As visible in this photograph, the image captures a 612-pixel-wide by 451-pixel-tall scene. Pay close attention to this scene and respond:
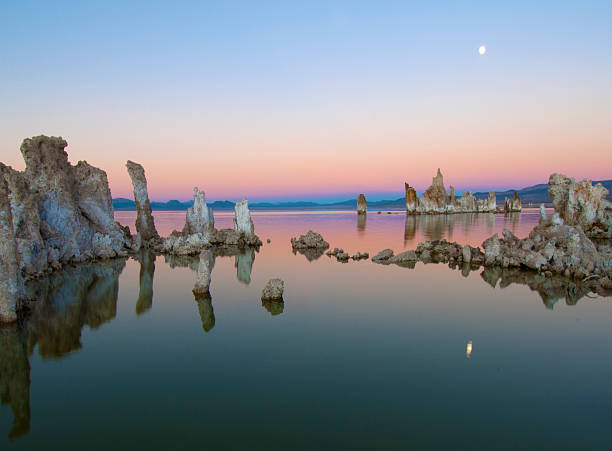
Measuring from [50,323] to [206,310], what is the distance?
5.08 metres

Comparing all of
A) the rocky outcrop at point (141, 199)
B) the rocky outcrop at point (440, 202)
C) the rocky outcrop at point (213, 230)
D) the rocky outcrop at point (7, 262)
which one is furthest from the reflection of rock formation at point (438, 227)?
the rocky outcrop at point (440, 202)

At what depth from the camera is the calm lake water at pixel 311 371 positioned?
6121 mm

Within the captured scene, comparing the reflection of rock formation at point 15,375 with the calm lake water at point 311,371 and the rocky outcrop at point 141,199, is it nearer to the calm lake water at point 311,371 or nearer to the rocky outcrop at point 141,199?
the calm lake water at point 311,371

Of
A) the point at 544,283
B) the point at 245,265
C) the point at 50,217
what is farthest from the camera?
the point at 245,265

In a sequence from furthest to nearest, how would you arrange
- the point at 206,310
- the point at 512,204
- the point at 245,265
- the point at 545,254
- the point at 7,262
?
the point at 512,204
the point at 245,265
the point at 545,254
the point at 206,310
the point at 7,262

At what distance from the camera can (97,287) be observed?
16641 millimetres

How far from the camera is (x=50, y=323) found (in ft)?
37.6

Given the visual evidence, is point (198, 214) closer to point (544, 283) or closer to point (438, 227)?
point (544, 283)

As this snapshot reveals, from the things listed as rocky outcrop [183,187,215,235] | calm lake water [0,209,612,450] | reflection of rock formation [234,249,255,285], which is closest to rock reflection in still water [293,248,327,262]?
reflection of rock formation [234,249,255,285]

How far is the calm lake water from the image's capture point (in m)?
6.12

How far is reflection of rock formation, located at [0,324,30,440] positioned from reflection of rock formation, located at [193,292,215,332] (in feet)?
15.3

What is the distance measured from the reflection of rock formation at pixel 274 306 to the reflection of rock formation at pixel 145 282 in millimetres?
4751

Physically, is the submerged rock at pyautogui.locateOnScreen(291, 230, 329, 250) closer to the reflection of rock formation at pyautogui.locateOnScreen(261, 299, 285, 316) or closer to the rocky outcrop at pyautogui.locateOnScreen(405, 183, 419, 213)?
the reflection of rock formation at pyautogui.locateOnScreen(261, 299, 285, 316)

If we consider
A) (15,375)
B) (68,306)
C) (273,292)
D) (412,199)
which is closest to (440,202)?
(412,199)
